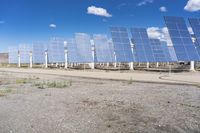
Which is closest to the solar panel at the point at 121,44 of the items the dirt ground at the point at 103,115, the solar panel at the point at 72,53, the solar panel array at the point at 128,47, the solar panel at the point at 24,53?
the solar panel array at the point at 128,47

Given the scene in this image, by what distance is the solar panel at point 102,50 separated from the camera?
43.0 metres

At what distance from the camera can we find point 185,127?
240 inches

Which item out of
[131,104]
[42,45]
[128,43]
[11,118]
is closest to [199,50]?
[128,43]

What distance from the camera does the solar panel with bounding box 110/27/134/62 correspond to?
3241 cm

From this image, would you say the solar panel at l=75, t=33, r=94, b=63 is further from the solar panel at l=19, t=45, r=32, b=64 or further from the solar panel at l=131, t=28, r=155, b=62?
the solar panel at l=19, t=45, r=32, b=64

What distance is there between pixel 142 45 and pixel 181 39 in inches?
275

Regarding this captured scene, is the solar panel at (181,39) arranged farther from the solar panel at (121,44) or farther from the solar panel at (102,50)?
the solar panel at (102,50)

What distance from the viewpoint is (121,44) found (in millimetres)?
34250

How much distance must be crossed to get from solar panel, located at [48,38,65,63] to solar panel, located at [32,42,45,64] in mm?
5114

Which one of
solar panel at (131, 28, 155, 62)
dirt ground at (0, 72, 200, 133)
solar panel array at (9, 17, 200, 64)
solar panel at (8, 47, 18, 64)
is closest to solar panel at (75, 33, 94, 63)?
solar panel array at (9, 17, 200, 64)

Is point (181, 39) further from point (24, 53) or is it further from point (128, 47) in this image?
point (24, 53)

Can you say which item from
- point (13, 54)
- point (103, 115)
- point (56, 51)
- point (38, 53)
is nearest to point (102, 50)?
point (56, 51)

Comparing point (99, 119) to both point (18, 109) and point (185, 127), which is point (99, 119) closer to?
point (185, 127)

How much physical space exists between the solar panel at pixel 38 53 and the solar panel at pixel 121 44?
25.4 meters
